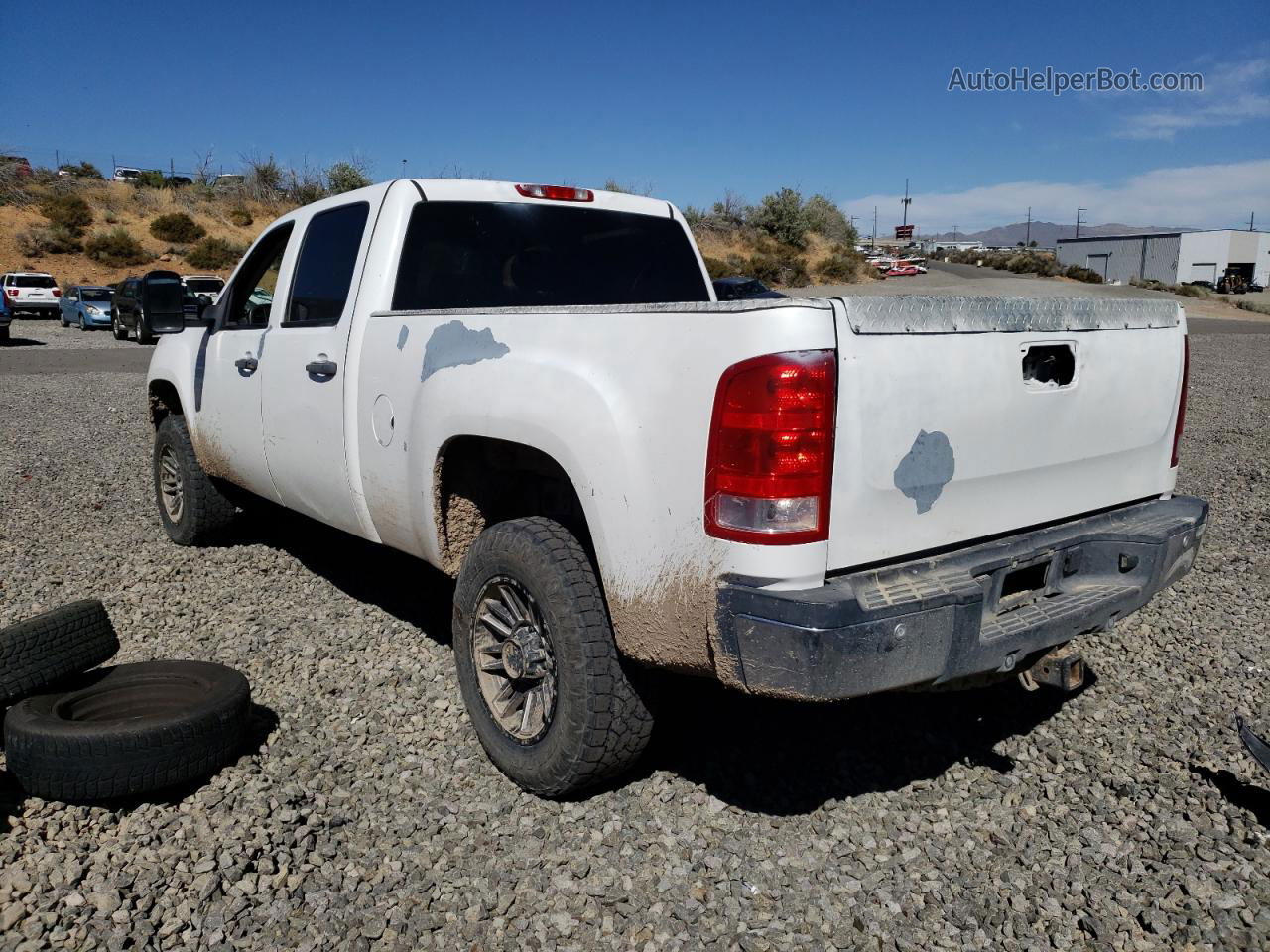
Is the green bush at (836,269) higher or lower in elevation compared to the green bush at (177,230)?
lower

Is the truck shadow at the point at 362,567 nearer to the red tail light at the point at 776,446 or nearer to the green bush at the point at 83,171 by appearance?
the red tail light at the point at 776,446

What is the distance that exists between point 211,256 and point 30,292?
34.8 ft

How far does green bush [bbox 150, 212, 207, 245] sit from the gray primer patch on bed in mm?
48018

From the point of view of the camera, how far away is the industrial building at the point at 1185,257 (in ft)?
270

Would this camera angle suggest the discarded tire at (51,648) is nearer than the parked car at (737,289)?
Yes

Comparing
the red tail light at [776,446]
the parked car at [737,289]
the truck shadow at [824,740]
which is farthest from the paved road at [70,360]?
the red tail light at [776,446]

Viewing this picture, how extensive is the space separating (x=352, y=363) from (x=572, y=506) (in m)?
1.14

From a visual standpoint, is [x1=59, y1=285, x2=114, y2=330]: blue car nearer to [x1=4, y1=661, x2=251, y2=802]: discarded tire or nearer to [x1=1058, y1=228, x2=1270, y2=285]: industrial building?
[x1=4, y1=661, x2=251, y2=802]: discarded tire

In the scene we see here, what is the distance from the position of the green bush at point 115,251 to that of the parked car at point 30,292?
30.9ft

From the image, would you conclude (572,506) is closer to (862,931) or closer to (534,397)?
(534,397)

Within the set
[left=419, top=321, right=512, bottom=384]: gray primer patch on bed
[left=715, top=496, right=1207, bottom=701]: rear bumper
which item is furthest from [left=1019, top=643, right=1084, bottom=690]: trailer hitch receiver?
[left=419, top=321, right=512, bottom=384]: gray primer patch on bed


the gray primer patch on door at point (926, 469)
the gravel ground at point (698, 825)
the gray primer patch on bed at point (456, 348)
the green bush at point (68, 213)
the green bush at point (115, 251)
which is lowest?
the gravel ground at point (698, 825)

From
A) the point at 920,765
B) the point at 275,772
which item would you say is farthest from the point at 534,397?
the point at 920,765

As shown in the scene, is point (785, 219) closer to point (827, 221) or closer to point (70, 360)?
point (827, 221)
